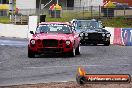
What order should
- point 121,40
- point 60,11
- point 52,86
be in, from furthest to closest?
1. point 60,11
2. point 121,40
3. point 52,86

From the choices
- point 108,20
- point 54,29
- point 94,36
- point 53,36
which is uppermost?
point 54,29

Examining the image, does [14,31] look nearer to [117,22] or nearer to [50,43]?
[117,22]

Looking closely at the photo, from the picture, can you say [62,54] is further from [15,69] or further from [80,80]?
[80,80]

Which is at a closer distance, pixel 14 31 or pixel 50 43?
pixel 50 43

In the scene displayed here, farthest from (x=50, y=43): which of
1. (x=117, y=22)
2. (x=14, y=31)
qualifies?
(x=117, y=22)

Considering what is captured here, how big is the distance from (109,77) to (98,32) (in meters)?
22.3

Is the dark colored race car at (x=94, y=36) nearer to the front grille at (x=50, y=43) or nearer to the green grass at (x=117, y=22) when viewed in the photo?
the front grille at (x=50, y=43)

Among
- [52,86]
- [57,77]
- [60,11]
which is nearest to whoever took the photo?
[52,86]

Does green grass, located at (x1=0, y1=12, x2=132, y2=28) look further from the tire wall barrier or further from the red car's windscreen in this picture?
the red car's windscreen

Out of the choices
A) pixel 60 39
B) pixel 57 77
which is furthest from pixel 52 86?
pixel 60 39

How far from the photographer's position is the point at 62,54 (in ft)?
70.0

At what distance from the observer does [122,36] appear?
32.6m

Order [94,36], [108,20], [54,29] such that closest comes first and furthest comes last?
[54,29]
[94,36]
[108,20]

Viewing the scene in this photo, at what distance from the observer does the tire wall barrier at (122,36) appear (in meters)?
32.0
